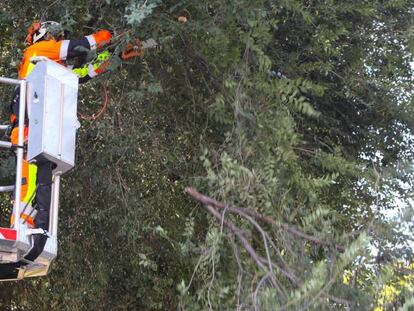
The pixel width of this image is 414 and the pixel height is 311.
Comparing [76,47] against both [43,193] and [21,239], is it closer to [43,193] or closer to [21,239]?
[43,193]

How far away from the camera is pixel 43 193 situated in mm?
5074

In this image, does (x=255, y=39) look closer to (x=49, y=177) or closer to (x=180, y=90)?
(x=180, y=90)

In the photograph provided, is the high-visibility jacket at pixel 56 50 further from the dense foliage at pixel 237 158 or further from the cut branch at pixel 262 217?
the cut branch at pixel 262 217

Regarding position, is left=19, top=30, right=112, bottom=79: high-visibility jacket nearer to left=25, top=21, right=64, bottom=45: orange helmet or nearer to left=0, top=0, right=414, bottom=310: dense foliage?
left=25, top=21, right=64, bottom=45: orange helmet

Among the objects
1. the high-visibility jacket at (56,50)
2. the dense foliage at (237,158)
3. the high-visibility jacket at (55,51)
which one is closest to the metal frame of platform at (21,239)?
the high-visibility jacket at (55,51)

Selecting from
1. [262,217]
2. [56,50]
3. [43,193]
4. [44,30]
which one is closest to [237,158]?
[262,217]

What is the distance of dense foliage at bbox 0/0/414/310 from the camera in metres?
4.36

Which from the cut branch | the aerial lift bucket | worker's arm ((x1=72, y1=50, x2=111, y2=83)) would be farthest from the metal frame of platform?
the cut branch

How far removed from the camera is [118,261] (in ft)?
24.8

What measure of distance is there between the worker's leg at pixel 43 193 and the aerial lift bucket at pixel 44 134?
57mm

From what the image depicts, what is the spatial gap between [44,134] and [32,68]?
2.17ft

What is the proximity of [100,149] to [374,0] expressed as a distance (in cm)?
279

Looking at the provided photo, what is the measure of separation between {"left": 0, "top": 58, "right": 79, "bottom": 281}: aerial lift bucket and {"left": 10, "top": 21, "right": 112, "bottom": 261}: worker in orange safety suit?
0.05m

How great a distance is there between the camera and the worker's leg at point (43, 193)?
197 inches
